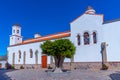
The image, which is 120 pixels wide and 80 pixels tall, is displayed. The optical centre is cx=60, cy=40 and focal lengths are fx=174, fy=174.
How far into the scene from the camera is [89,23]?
993 inches

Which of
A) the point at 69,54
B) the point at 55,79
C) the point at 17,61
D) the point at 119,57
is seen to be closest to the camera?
the point at 55,79

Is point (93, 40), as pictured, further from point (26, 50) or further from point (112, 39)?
point (26, 50)

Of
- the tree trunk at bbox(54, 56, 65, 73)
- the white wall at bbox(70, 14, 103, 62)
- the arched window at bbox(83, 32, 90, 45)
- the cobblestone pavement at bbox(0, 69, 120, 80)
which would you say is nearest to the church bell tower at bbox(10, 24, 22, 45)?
the white wall at bbox(70, 14, 103, 62)

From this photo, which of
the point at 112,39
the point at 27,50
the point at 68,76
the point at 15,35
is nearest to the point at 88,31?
the point at 112,39

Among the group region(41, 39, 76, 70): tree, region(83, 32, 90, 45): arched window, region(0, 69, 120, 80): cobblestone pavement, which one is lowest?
region(0, 69, 120, 80): cobblestone pavement

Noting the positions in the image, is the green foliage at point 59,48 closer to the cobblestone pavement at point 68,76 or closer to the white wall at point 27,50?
the cobblestone pavement at point 68,76

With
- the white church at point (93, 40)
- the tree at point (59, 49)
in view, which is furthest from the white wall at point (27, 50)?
the tree at point (59, 49)

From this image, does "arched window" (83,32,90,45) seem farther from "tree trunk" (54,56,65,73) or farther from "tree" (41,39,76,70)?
"tree trunk" (54,56,65,73)

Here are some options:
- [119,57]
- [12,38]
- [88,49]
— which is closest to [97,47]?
[88,49]

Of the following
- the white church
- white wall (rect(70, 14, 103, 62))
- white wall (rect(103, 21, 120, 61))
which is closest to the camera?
white wall (rect(103, 21, 120, 61))

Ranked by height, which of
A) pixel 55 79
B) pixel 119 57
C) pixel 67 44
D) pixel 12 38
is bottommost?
pixel 55 79

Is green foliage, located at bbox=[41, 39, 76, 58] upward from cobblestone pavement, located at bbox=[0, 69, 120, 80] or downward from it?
upward

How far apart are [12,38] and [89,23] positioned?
2259 centimetres

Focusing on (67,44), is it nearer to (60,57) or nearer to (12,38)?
(60,57)
